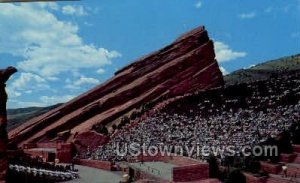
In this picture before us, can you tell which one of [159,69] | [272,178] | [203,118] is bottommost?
[272,178]

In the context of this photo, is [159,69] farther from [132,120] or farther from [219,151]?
[219,151]

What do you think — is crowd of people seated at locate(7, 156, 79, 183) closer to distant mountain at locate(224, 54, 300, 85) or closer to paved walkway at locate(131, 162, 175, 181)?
paved walkway at locate(131, 162, 175, 181)

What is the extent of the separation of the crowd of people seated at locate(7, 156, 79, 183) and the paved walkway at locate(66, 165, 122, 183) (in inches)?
A: 15.3

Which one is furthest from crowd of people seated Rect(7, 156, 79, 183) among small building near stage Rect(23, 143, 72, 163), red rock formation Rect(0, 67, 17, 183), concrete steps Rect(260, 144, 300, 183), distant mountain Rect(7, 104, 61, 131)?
distant mountain Rect(7, 104, 61, 131)

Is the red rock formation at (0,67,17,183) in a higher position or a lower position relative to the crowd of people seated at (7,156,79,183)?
higher

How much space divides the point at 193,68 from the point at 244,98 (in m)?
7.61

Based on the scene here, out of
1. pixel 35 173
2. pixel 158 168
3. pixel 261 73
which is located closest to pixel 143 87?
pixel 158 168

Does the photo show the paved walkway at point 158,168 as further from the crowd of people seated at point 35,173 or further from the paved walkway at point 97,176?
the crowd of people seated at point 35,173

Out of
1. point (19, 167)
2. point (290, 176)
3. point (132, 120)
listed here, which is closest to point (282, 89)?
point (290, 176)

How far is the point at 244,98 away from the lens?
1934 centimetres

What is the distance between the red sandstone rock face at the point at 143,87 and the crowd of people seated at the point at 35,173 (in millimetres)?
8596

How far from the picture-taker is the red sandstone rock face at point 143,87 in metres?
26.1

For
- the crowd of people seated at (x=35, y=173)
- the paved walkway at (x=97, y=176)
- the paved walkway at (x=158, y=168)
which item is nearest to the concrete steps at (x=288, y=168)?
the paved walkway at (x=158, y=168)

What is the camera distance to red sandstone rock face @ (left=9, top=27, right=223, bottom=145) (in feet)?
85.5
